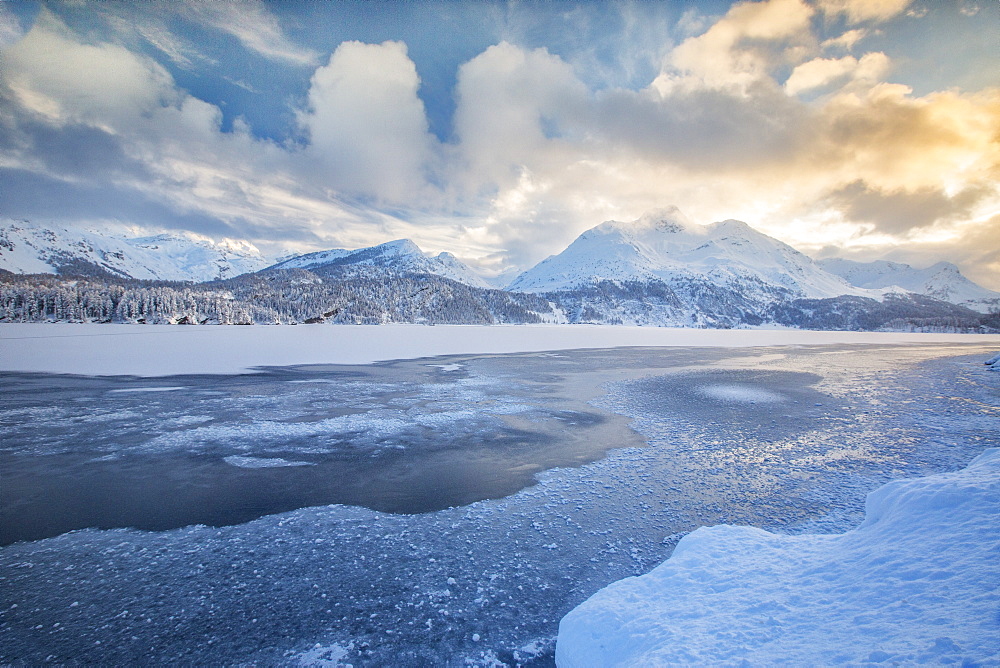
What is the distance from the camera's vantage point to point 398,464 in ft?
29.3

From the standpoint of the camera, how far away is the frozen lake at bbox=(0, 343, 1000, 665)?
4242mm

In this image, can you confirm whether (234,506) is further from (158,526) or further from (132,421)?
(132,421)

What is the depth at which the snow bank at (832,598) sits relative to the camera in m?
2.65

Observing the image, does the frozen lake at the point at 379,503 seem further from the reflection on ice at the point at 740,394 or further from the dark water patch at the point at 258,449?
the reflection on ice at the point at 740,394

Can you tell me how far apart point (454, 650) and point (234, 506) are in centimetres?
492

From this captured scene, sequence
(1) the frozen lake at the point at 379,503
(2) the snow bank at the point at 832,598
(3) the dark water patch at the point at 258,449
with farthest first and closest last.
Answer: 1. (3) the dark water patch at the point at 258,449
2. (1) the frozen lake at the point at 379,503
3. (2) the snow bank at the point at 832,598

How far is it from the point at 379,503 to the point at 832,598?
6.17m

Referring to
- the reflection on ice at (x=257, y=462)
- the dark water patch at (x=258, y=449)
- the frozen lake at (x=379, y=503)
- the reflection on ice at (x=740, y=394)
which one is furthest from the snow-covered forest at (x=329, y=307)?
the reflection on ice at (x=740, y=394)

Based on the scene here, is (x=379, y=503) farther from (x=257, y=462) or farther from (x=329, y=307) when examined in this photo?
(x=329, y=307)

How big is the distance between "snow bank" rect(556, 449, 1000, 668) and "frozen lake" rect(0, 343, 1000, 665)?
73 cm

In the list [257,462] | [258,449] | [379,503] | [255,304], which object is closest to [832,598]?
[379,503]

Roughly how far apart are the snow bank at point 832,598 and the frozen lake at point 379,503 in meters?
0.73

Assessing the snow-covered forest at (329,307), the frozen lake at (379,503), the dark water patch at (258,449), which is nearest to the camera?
the frozen lake at (379,503)

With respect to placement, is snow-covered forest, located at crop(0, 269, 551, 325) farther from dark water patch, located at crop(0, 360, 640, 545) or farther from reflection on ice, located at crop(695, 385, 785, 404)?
reflection on ice, located at crop(695, 385, 785, 404)
